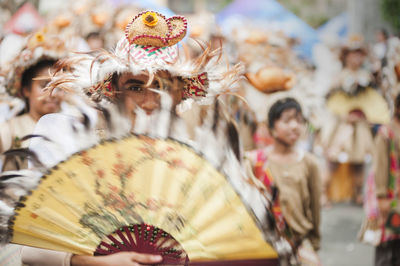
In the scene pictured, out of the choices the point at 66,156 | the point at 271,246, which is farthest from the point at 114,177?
the point at 271,246

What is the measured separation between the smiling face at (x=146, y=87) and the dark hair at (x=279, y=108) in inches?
85.2

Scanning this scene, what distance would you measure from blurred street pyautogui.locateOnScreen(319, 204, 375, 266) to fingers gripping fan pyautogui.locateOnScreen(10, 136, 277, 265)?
4848 mm

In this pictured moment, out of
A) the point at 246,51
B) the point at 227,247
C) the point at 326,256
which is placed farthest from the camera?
the point at 246,51

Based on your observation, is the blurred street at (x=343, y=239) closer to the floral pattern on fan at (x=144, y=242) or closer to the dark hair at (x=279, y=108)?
the dark hair at (x=279, y=108)

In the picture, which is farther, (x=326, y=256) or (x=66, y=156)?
(x=326, y=256)

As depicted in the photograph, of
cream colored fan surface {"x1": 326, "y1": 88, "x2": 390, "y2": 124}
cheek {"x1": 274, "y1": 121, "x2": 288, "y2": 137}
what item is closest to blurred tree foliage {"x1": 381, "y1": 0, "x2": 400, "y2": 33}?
cream colored fan surface {"x1": 326, "y1": 88, "x2": 390, "y2": 124}

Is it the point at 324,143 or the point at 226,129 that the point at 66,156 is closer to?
the point at 226,129

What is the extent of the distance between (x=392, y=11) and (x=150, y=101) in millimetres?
15063

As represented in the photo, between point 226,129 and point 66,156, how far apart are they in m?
0.65

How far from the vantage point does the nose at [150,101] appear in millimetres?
2375

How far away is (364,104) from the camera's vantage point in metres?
9.38

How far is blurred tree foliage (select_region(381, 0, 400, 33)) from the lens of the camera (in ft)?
51.0

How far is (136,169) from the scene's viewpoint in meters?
1.87

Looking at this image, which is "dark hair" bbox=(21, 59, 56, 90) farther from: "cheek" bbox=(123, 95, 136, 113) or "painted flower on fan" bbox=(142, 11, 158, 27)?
"cheek" bbox=(123, 95, 136, 113)
